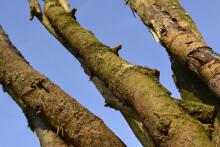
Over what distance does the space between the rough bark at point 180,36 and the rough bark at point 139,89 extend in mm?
372

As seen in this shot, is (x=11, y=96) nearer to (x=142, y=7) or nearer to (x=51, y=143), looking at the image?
(x=51, y=143)

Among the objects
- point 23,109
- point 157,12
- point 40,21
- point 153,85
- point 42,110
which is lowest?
point 153,85

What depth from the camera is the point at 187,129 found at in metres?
2.91

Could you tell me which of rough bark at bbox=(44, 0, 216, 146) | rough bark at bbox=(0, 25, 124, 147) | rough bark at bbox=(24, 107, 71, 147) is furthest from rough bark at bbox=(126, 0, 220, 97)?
rough bark at bbox=(24, 107, 71, 147)

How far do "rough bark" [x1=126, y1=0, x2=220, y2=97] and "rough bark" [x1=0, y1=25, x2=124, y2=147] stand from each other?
3.05 feet

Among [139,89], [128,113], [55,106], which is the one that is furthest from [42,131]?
[139,89]

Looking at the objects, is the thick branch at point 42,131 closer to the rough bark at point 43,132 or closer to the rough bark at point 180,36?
the rough bark at point 43,132

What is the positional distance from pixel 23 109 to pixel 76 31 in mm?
1016

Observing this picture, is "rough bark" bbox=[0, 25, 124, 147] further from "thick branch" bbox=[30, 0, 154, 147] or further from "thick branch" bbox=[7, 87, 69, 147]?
"thick branch" bbox=[30, 0, 154, 147]

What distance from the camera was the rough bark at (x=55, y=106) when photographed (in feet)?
11.7

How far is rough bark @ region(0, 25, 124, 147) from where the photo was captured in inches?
141

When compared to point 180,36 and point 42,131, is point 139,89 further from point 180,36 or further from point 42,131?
point 42,131

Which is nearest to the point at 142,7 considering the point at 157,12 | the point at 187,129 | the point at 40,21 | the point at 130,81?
the point at 157,12

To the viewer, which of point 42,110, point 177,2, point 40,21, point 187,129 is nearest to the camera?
point 187,129
